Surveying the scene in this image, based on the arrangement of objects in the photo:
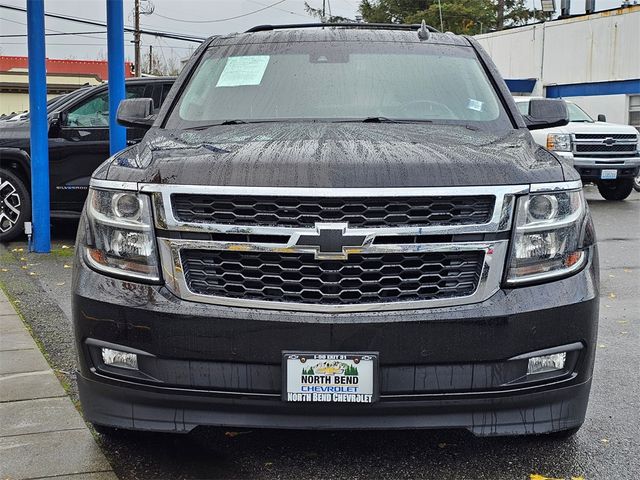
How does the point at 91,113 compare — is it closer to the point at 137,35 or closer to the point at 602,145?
the point at 602,145

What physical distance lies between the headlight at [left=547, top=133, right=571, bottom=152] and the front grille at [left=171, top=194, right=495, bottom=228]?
497 inches

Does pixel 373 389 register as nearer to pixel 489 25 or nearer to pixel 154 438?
pixel 154 438

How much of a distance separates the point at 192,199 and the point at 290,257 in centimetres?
42

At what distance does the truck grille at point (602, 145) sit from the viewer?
15.1 metres

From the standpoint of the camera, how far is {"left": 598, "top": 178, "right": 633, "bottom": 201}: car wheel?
52.1 feet

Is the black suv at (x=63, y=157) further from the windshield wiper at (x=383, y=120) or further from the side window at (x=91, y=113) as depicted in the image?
the windshield wiper at (x=383, y=120)

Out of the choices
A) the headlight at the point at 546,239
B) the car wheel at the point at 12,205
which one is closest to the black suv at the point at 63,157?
the car wheel at the point at 12,205

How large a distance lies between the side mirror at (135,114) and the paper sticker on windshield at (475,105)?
168 cm

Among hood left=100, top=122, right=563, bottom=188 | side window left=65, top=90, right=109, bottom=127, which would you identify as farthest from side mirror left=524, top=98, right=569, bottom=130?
side window left=65, top=90, right=109, bottom=127

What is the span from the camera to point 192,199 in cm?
307

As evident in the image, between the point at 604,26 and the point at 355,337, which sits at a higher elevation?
the point at 604,26

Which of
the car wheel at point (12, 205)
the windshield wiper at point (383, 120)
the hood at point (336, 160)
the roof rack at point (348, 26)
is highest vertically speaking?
the roof rack at point (348, 26)

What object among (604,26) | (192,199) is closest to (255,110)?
(192,199)

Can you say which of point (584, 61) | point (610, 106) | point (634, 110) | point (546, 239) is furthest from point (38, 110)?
point (584, 61)
